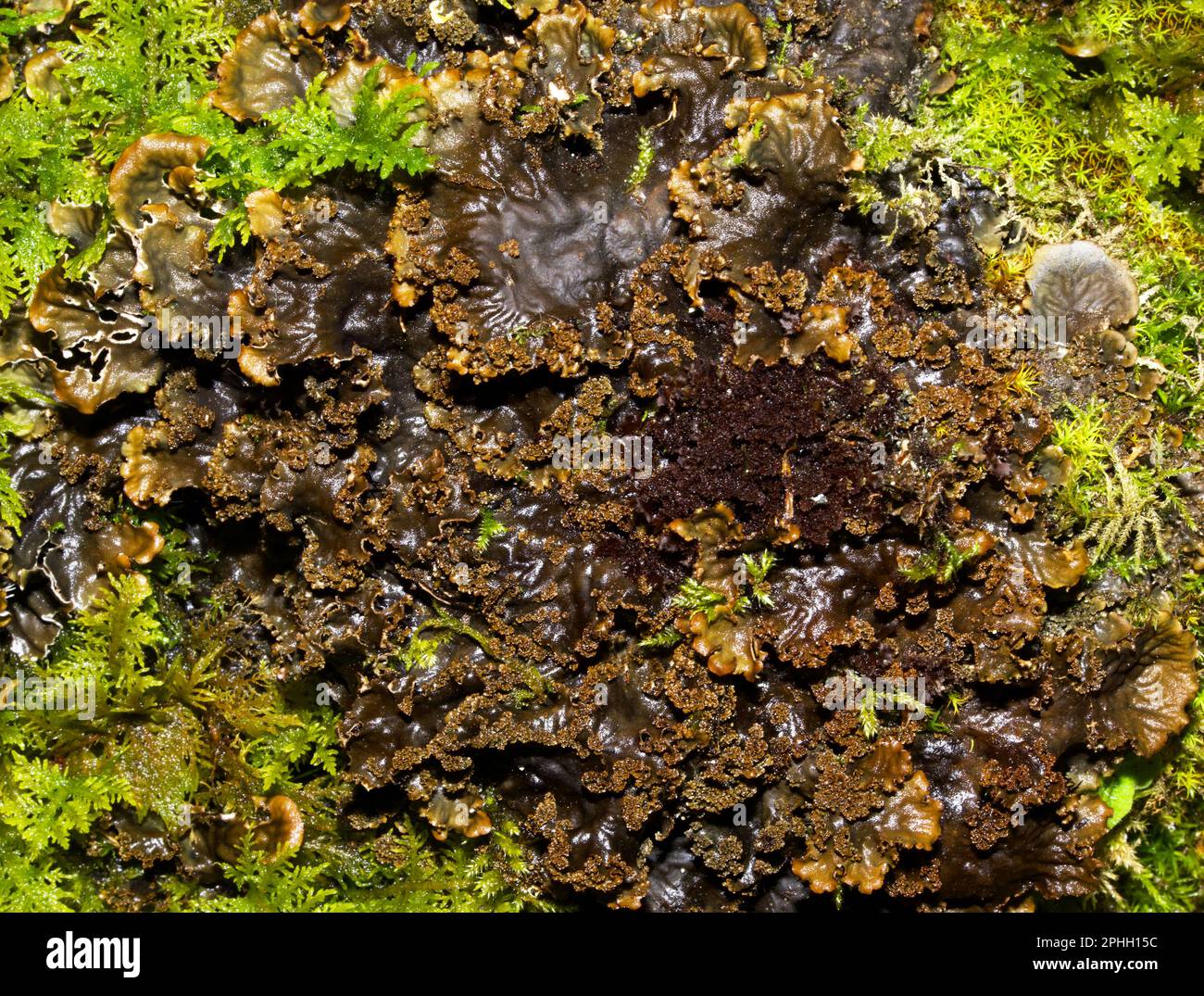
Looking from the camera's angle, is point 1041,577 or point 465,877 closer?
point 1041,577

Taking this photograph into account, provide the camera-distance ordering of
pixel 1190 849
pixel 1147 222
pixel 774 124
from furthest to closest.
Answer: pixel 1190 849
pixel 1147 222
pixel 774 124

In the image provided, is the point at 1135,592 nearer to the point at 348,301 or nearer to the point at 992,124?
the point at 992,124

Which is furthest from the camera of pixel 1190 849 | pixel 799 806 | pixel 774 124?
pixel 1190 849

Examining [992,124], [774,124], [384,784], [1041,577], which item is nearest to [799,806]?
[1041,577]

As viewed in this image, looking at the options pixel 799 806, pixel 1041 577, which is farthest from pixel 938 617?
pixel 799 806

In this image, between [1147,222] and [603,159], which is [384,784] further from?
[1147,222]
